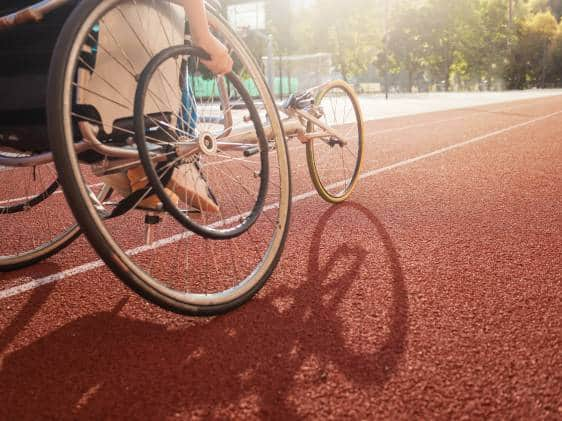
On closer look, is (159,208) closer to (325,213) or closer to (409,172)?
(325,213)

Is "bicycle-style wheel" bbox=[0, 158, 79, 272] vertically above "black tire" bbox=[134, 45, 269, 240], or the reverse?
"black tire" bbox=[134, 45, 269, 240]

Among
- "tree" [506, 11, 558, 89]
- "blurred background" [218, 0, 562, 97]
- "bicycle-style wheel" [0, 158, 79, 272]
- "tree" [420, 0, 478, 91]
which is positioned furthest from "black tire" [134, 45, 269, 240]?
"tree" [506, 11, 558, 89]

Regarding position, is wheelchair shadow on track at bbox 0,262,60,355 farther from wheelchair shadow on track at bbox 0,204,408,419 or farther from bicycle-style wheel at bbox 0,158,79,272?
wheelchair shadow on track at bbox 0,204,408,419

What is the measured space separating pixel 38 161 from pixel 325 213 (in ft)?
7.42

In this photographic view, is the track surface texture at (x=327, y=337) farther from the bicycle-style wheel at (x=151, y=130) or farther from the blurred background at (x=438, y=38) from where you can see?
the blurred background at (x=438, y=38)

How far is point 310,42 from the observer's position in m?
54.3

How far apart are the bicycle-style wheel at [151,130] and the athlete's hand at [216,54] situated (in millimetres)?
153

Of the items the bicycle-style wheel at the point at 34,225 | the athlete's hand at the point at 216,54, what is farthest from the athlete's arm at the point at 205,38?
the bicycle-style wheel at the point at 34,225

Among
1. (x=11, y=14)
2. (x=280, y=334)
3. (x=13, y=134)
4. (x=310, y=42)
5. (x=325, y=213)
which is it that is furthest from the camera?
(x=310, y=42)

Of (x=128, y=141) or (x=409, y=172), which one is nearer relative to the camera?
(x=128, y=141)

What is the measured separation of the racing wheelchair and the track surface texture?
217 mm

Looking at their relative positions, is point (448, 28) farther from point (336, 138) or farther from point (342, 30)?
point (336, 138)

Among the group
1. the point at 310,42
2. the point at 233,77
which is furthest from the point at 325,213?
the point at 310,42

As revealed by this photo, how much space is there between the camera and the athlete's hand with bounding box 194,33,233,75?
2.01 m
